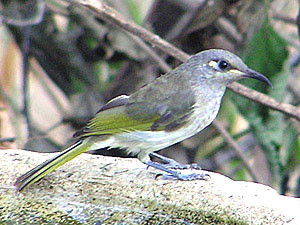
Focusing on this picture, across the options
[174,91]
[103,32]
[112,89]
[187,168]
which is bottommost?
[112,89]

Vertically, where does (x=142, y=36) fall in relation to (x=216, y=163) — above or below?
above

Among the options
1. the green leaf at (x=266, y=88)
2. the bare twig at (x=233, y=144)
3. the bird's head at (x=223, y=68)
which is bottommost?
the bare twig at (x=233, y=144)

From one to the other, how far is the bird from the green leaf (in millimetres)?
1383

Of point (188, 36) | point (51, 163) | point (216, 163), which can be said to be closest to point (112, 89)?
point (188, 36)

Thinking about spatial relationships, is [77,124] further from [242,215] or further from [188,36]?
[242,215]

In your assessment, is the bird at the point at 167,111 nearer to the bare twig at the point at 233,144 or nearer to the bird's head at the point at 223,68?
the bird's head at the point at 223,68

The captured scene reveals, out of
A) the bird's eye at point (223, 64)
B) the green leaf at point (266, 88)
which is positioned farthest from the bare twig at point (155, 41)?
the bird's eye at point (223, 64)

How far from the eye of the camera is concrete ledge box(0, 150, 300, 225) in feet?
9.80

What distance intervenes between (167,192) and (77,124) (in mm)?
2762

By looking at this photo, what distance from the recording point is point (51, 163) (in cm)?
328

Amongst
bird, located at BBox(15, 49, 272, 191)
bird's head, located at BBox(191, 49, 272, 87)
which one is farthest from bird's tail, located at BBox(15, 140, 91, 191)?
bird's head, located at BBox(191, 49, 272, 87)

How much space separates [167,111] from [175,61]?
2168 mm

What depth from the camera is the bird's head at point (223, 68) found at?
144 inches

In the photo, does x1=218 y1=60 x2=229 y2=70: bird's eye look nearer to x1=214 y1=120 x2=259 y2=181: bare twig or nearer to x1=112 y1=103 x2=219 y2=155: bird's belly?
x1=112 y1=103 x2=219 y2=155: bird's belly
